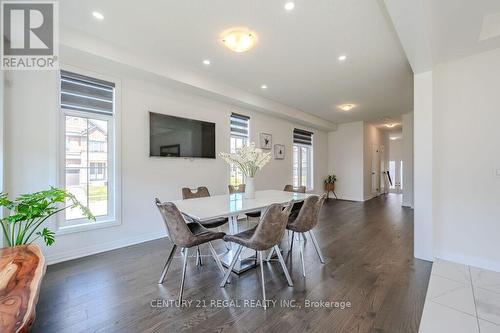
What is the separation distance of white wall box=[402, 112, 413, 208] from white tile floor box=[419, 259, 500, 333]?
14.1ft

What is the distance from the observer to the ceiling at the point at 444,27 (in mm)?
1853

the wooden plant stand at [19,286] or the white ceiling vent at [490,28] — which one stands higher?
the white ceiling vent at [490,28]

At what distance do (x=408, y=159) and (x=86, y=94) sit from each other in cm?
797

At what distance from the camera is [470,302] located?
6.35 feet

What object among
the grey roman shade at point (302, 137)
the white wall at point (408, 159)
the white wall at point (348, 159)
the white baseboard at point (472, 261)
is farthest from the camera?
the white wall at point (348, 159)

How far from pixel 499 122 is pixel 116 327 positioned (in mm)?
4376

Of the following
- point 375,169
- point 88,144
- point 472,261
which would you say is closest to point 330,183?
point 375,169

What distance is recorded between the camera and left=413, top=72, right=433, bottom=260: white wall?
2.78 m

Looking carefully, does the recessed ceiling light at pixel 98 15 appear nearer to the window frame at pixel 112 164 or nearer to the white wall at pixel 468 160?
the window frame at pixel 112 164

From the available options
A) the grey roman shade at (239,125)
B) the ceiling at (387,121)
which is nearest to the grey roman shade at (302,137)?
the grey roman shade at (239,125)

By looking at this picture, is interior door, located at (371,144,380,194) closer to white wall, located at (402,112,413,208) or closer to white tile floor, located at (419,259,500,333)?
white wall, located at (402,112,413,208)

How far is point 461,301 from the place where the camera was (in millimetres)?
1949

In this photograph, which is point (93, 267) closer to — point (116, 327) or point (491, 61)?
point (116, 327)

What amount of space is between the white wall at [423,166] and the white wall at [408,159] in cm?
423
